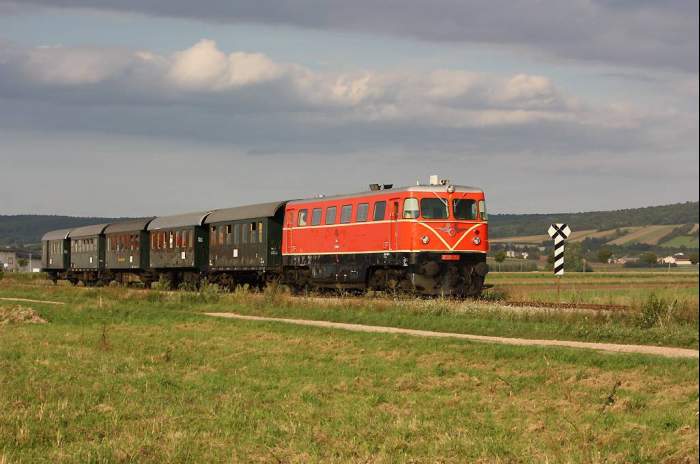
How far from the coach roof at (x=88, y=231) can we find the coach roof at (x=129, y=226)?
1.24m

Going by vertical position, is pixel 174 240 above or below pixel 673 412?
above

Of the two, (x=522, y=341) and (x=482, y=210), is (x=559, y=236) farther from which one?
(x=522, y=341)

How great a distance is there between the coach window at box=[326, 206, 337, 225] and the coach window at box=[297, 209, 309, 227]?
6.08 ft

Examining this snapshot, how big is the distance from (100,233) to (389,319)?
4263 cm

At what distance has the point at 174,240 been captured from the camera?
176 feet

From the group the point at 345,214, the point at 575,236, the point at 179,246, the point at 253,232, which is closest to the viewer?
the point at 345,214

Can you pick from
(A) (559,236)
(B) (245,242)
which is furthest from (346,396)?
(B) (245,242)

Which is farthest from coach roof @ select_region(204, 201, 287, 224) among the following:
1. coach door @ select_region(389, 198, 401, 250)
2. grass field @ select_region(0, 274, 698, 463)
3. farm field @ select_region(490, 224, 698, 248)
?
farm field @ select_region(490, 224, 698, 248)

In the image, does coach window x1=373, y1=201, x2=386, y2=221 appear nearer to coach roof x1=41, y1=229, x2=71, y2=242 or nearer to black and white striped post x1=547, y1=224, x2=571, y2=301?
black and white striped post x1=547, y1=224, x2=571, y2=301

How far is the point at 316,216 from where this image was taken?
40.1 meters

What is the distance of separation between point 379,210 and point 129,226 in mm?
30057

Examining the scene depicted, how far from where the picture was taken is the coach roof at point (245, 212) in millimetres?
43781

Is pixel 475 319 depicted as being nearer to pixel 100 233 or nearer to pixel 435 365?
pixel 435 365

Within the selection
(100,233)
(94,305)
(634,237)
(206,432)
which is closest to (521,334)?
(206,432)
